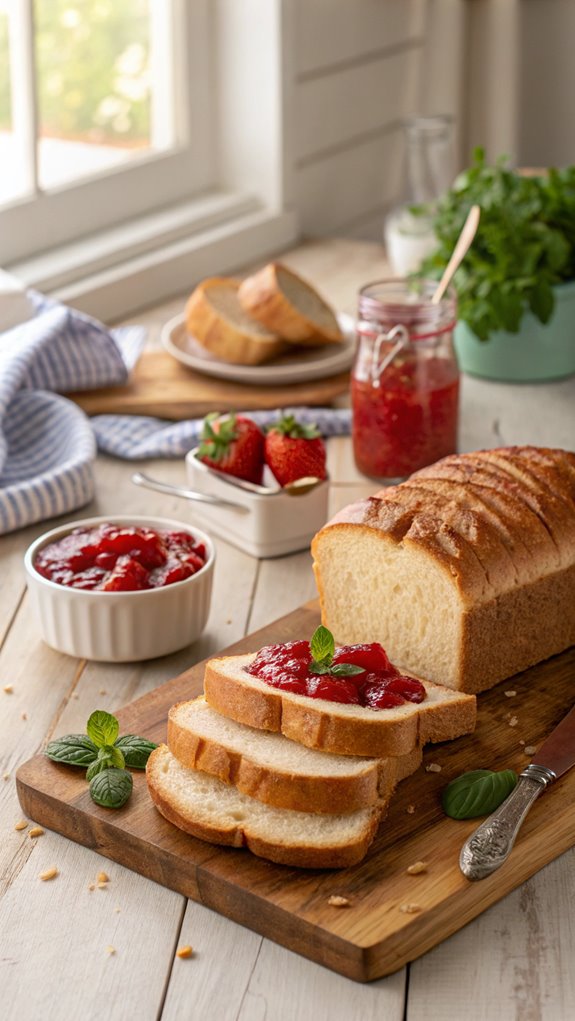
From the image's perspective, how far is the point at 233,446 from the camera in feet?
7.04

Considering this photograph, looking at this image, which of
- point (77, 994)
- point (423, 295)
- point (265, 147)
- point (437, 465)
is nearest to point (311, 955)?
point (77, 994)

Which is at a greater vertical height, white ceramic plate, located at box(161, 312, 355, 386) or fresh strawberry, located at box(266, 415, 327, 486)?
fresh strawberry, located at box(266, 415, 327, 486)

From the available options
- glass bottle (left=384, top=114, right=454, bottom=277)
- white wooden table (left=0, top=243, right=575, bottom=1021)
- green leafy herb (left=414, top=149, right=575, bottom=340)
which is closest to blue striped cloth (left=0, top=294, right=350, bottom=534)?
green leafy herb (left=414, top=149, right=575, bottom=340)

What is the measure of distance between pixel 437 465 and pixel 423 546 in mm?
294

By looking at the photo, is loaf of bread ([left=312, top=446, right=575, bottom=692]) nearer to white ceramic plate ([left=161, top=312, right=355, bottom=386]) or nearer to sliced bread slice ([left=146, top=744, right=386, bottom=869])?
sliced bread slice ([left=146, top=744, right=386, bottom=869])

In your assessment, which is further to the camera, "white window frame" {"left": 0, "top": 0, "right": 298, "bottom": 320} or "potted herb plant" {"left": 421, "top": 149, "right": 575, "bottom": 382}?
"white window frame" {"left": 0, "top": 0, "right": 298, "bottom": 320}

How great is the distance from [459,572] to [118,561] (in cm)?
49

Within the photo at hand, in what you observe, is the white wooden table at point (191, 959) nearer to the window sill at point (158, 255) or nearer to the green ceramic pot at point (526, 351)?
the green ceramic pot at point (526, 351)

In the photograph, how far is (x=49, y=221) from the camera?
11.0ft

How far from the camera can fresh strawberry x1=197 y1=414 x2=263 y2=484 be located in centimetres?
214

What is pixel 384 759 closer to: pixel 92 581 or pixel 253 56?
pixel 92 581

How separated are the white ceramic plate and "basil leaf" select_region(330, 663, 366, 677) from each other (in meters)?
1.34

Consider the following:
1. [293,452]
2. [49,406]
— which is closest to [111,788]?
[293,452]

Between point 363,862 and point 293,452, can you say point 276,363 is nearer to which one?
point 293,452
